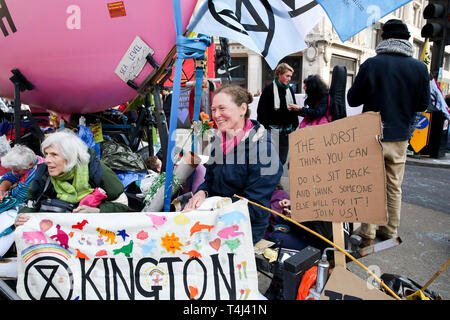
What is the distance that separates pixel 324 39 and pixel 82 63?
16423 millimetres

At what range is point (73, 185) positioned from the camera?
2266 millimetres

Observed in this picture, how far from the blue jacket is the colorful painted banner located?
430 mm

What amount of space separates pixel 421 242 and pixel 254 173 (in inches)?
86.4

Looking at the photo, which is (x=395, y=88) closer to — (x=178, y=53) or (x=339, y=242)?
(x=339, y=242)

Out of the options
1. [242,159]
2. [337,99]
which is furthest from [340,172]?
[337,99]

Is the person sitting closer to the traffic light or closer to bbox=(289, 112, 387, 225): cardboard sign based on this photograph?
bbox=(289, 112, 387, 225): cardboard sign

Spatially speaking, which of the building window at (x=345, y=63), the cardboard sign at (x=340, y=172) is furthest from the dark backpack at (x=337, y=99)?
the building window at (x=345, y=63)

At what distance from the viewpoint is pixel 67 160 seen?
2.21 m

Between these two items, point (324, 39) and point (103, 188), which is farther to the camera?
point (324, 39)

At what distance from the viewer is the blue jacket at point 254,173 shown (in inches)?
78.7

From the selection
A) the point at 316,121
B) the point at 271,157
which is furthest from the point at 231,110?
the point at 316,121

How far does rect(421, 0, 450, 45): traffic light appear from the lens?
19.0 feet

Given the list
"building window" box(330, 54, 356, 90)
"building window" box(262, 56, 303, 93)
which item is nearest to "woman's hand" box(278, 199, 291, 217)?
"building window" box(262, 56, 303, 93)
